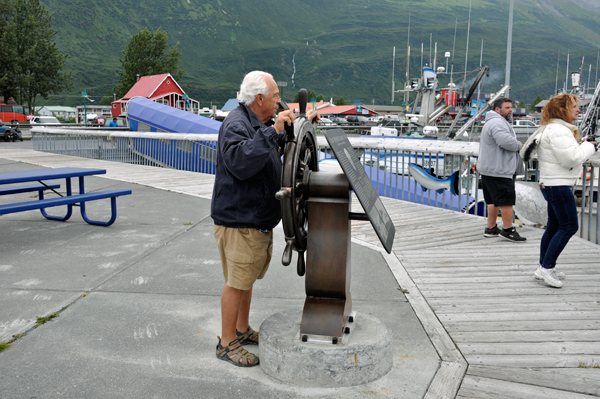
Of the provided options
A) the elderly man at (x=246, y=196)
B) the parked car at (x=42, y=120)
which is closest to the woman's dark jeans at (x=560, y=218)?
the elderly man at (x=246, y=196)

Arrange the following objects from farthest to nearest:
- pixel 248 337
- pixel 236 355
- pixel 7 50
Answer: pixel 7 50 → pixel 248 337 → pixel 236 355

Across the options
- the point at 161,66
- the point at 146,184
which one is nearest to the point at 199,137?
the point at 146,184

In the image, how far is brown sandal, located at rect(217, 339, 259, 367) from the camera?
3443mm

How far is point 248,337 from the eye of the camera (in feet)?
12.4

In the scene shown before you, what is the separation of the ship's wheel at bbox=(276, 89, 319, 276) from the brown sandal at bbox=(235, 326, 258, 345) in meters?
0.65

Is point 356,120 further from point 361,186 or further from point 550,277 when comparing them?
point 361,186

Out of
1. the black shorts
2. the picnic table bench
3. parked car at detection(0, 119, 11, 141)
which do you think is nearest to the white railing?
the black shorts

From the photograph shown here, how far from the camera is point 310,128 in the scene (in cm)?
347

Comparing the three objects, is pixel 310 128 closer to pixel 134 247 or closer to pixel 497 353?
pixel 497 353

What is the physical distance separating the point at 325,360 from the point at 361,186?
105 cm

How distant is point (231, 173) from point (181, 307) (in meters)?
1.69

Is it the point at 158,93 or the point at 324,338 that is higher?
the point at 158,93

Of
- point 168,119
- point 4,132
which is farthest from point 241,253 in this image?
point 4,132

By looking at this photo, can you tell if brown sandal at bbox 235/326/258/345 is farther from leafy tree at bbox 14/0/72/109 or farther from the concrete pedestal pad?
leafy tree at bbox 14/0/72/109
